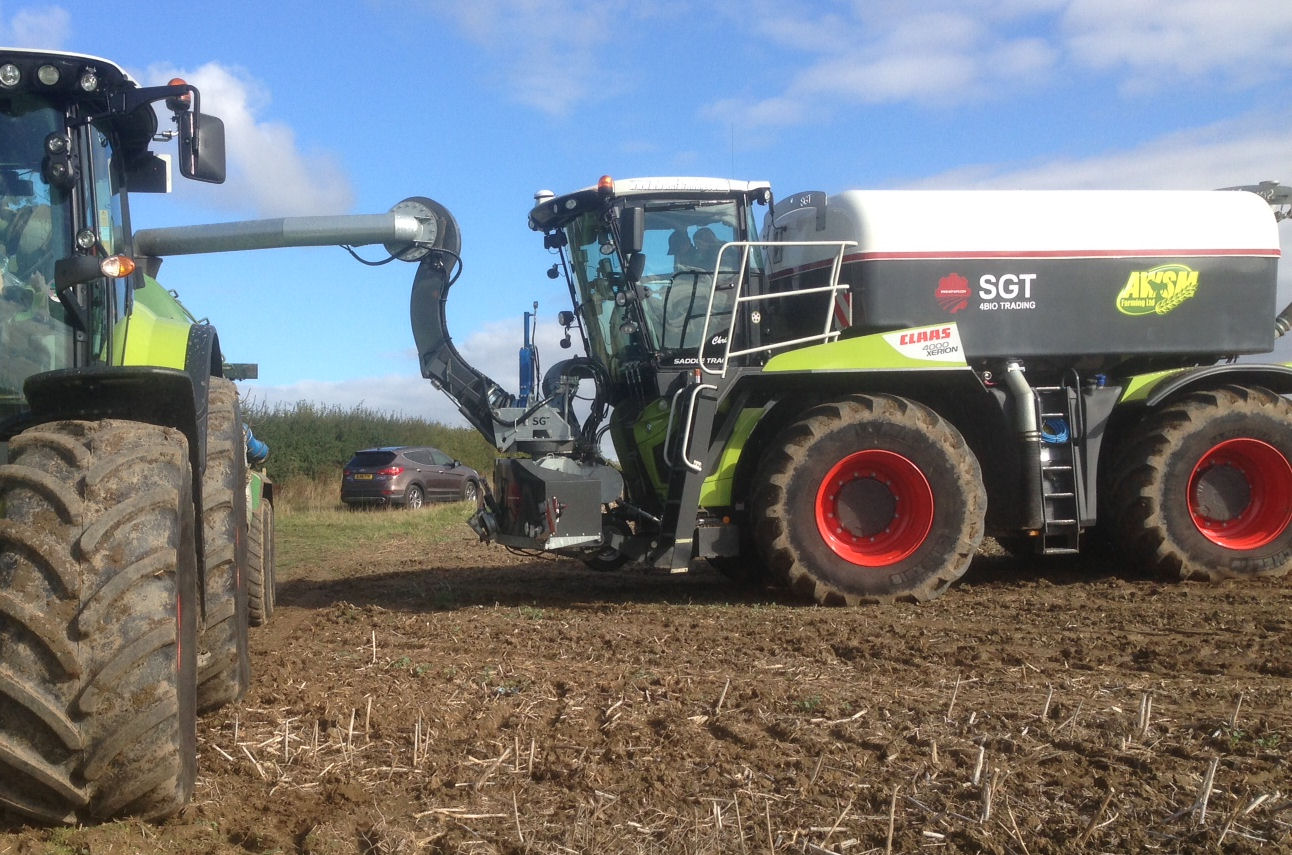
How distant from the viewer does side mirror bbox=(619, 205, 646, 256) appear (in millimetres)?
8281

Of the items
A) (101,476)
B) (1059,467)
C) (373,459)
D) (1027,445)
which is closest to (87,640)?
(101,476)

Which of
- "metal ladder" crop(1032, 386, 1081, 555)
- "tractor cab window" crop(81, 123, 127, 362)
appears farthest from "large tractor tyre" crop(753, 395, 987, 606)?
"tractor cab window" crop(81, 123, 127, 362)

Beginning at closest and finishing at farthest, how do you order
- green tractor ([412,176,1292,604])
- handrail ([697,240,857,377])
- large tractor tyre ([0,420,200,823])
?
large tractor tyre ([0,420,200,823])
green tractor ([412,176,1292,604])
handrail ([697,240,857,377])

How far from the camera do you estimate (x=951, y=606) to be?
773 centimetres

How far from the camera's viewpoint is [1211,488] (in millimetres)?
8523

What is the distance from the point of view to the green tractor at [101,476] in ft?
9.67

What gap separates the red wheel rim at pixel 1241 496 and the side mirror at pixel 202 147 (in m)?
7.07

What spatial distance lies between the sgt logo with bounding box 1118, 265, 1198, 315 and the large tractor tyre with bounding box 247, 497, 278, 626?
6.43 m

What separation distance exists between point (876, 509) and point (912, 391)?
3.10 ft

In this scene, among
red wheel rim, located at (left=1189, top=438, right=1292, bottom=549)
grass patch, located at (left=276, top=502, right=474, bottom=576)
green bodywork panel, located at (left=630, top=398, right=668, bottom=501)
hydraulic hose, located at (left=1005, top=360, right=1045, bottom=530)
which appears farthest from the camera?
grass patch, located at (left=276, top=502, right=474, bottom=576)

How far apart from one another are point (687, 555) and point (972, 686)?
9.54 feet

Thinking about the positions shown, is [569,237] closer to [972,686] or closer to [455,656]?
[455,656]

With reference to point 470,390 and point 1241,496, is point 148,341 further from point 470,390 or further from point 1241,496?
point 1241,496

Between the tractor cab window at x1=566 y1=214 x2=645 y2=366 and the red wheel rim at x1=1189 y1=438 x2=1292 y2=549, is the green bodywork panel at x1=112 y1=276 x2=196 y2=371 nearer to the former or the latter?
the tractor cab window at x1=566 y1=214 x2=645 y2=366
